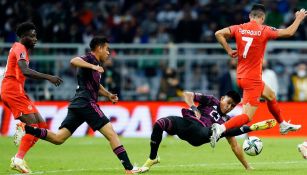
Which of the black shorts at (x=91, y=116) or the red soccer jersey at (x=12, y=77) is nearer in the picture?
the black shorts at (x=91, y=116)

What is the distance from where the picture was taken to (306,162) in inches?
666

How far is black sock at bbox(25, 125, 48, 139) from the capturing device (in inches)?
566

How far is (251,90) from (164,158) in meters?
2.98

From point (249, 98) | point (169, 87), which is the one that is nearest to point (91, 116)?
point (249, 98)

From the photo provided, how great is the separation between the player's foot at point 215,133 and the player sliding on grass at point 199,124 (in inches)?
3.0

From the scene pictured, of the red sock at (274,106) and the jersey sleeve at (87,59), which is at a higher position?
the jersey sleeve at (87,59)

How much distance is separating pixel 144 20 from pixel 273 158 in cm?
1213

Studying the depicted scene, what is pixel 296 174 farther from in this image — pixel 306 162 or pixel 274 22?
pixel 274 22

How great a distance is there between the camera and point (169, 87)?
86.5ft

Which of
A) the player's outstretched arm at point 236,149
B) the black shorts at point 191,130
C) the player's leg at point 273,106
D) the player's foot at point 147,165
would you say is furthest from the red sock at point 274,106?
the player's foot at point 147,165

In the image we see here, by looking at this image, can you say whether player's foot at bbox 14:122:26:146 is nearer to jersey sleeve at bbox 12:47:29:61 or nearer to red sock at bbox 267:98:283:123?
jersey sleeve at bbox 12:47:29:61

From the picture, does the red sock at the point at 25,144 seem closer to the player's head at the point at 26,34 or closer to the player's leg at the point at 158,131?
the player's head at the point at 26,34

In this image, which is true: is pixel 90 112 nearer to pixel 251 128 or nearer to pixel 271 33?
pixel 251 128

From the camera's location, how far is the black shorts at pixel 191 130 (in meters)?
14.8
